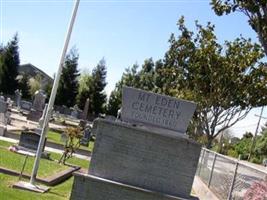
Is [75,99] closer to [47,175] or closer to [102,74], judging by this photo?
[102,74]

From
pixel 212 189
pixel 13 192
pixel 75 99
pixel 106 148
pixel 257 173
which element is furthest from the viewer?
pixel 75 99

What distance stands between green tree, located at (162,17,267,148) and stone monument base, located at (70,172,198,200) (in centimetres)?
2084

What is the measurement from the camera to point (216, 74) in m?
30.4

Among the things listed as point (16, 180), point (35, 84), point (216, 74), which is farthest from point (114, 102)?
point (16, 180)

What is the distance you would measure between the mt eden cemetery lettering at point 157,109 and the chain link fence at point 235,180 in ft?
7.45

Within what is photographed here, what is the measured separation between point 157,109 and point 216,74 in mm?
21767

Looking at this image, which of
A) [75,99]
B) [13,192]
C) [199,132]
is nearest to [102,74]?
[75,99]

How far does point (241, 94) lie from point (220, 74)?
1.77m

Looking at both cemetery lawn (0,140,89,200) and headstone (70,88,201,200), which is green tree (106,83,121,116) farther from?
headstone (70,88,201,200)

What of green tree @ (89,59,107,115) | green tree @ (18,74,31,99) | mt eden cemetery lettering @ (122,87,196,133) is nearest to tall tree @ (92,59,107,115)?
green tree @ (89,59,107,115)

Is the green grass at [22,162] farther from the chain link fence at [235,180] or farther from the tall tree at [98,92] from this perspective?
the tall tree at [98,92]

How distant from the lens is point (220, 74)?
3038cm

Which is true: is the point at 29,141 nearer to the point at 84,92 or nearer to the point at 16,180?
the point at 16,180

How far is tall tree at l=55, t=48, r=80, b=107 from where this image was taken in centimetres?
7431
